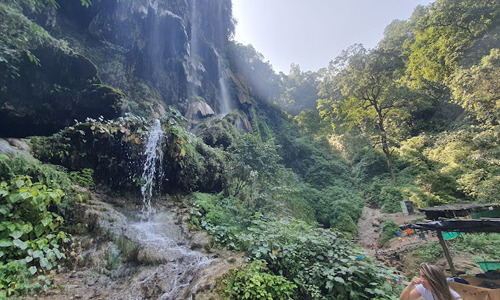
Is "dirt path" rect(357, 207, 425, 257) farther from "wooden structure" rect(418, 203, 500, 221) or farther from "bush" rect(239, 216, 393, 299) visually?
"bush" rect(239, 216, 393, 299)

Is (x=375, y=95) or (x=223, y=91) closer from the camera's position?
(x=375, y=95)

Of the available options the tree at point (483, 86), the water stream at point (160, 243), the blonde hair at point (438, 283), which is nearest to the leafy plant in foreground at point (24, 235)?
the water stream at point (160, 243)

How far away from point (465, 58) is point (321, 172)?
12.0 meters

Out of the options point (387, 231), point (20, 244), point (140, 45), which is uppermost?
point (140, 45)

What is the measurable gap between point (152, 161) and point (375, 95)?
1732cm

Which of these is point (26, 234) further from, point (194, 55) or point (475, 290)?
point (194, 55)

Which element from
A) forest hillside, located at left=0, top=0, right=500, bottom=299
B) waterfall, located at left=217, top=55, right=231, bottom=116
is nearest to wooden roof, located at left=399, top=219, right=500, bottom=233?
forest hillside, located at left=0, top=0, right=500, bottom=299

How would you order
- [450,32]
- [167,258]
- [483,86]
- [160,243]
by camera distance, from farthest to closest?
[450,32] → [483,86] → [160,243] → [167,258]

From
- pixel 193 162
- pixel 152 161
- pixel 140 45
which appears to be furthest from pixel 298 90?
pixel 152 161

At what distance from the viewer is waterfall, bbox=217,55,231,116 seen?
2066 centimetres

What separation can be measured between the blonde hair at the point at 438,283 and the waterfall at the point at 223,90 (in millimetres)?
18922

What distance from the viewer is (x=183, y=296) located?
9.89ft

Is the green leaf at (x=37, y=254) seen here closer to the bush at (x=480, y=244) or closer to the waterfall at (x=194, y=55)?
the bush at (x=480, y=244)

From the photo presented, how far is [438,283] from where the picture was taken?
2.49m
